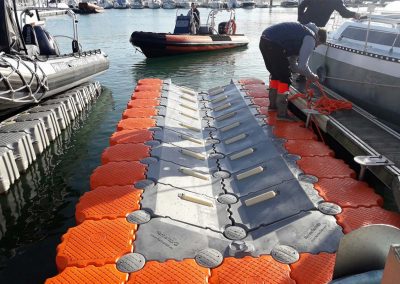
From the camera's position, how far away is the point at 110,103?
39.4 ft

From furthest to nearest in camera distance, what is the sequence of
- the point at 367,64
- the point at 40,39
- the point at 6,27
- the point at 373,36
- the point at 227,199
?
the point at 40,39 < the point at 6,27 < the point at 373,36 < the point at 367,64 < the point at 227,199

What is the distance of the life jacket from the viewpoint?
6.57m

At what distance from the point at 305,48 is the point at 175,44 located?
14.2m

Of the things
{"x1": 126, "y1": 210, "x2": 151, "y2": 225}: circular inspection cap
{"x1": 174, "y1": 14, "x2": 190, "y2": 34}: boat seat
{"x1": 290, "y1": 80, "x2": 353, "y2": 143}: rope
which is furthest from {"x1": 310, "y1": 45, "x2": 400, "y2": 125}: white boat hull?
{"x1": 174, "y1": 14, "x2": 190, "y2": 34}: boat seat

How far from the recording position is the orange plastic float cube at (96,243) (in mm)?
3475

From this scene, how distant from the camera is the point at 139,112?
7969 mm

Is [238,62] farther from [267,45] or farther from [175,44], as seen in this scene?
[267,45]

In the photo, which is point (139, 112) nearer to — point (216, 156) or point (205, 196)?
point (216, 156)

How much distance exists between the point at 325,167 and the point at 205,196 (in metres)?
1.90

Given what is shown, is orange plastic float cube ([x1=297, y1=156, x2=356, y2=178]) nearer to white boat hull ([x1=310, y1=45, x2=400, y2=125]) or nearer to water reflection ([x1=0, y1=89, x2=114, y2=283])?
white boat hull ([x1=310, y1=45, x2=400, y2=125])

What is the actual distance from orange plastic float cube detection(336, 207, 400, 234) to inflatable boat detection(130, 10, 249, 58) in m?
17.0

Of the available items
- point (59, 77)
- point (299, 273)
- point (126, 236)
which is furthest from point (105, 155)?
point (59, 77)

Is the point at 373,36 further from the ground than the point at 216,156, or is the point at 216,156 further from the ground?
the point at 373,36

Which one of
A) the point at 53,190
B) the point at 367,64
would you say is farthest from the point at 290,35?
the point at 53,190
